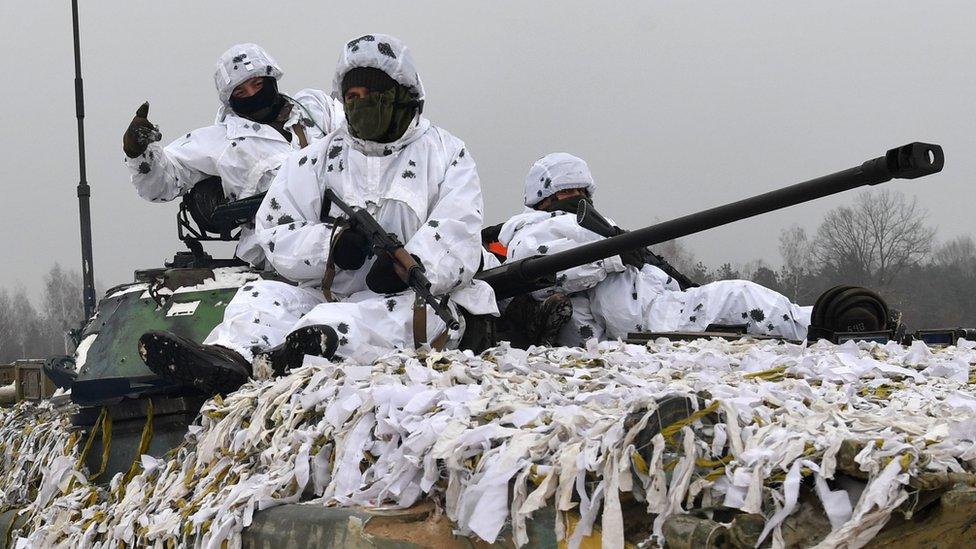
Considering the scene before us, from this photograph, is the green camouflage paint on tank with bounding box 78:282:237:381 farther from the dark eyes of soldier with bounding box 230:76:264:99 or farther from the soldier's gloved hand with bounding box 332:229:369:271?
the dark eyes of soldier with bounding box 230:76:264:99

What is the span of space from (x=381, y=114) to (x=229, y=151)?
61.7 inches

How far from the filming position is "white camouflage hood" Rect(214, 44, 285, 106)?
637cm

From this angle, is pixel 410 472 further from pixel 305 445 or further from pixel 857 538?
pixel 857 538

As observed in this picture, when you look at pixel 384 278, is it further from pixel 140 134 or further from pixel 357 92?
pixel 140 134

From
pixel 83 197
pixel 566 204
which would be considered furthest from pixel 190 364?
pixel 83 197

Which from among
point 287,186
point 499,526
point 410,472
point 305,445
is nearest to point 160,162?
point 287,186

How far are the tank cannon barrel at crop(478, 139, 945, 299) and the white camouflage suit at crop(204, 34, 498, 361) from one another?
23 cm

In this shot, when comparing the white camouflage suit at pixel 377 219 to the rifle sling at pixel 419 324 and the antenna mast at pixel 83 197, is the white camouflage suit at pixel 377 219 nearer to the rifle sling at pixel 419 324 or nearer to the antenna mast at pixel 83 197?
the rifle sling at pixel 419 324

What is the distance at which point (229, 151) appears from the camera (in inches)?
245

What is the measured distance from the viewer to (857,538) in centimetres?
196

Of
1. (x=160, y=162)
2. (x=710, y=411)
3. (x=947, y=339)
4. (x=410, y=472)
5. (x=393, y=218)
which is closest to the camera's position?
(x=710, y=411)

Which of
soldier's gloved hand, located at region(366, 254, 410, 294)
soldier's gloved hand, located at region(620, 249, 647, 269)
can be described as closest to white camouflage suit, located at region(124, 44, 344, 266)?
soldier's gloved hand, located at region(366, 254, 410, 294)

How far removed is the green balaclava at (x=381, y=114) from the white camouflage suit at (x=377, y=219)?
0.04m

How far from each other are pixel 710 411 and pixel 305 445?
1288 millimetres
